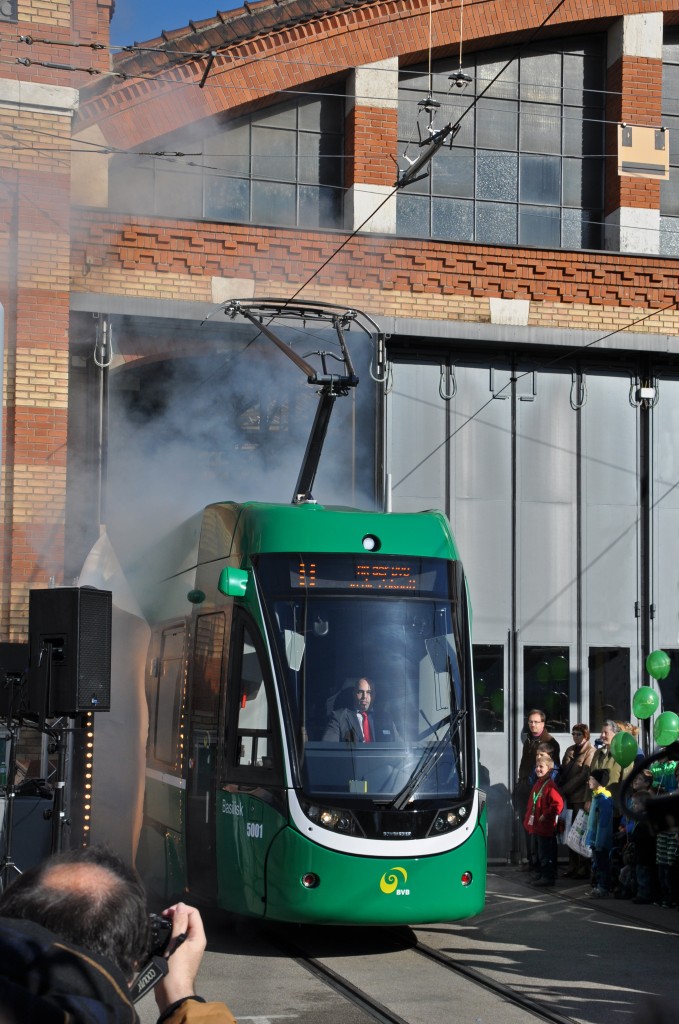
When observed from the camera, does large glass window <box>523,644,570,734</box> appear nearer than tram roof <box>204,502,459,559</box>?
No

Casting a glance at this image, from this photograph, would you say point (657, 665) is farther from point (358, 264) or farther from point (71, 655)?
point (71, 655)

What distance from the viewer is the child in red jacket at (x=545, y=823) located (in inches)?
546

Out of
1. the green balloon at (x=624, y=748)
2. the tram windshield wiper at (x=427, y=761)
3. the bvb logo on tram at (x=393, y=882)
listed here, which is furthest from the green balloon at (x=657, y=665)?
the bvb logo on tram at (x=393, y=882)

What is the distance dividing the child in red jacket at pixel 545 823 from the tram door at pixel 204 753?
14.7 ft

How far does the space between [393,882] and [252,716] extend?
1520 millimetres

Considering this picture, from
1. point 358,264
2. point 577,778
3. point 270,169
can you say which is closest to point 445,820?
point 577,778

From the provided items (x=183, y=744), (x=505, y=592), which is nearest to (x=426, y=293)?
(x=505, y=592)

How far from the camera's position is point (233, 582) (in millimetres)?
9969

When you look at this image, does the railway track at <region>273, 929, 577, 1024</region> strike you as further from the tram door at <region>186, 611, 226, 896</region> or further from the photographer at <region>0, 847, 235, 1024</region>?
the photographer at <region>0, 847, 235, 1024</region>

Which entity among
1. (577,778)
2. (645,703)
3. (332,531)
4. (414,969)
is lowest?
(414,969)

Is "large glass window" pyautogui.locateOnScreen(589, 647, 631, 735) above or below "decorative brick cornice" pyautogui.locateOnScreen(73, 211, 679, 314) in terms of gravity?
below

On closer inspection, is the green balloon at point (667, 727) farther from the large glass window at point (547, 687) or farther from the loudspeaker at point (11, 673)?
the loudspeaker at point (11, 673)

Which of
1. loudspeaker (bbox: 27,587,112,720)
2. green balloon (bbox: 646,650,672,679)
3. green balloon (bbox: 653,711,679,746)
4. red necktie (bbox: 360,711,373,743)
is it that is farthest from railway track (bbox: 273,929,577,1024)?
green balloon (bbox: 646,650,672,679)

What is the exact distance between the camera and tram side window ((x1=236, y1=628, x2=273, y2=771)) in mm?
9688
